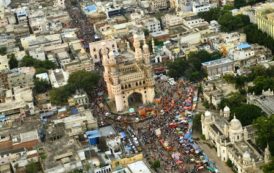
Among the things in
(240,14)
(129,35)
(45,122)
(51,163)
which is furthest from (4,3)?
(51,163)

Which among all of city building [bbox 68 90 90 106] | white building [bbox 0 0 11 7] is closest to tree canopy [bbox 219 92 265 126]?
city building [bbox 68 90 90 106]

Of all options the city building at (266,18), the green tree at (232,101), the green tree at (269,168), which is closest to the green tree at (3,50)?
the city building at (266,18)

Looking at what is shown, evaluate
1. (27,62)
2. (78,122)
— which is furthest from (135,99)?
(27,62)

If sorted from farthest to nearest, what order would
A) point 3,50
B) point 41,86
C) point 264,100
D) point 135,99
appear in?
point 3,50, point 41,86, point 135,99, point 264,100

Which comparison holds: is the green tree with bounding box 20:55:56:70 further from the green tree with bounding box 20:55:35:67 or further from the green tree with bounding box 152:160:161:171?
the green tree with bounding box 152:160:161:171

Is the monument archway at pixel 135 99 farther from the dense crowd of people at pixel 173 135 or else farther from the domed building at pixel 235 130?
the domed building at pixel 235 130

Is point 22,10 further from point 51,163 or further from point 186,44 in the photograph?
point 51,163

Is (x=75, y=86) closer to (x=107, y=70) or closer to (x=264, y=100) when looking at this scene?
(x=107, y=70)
